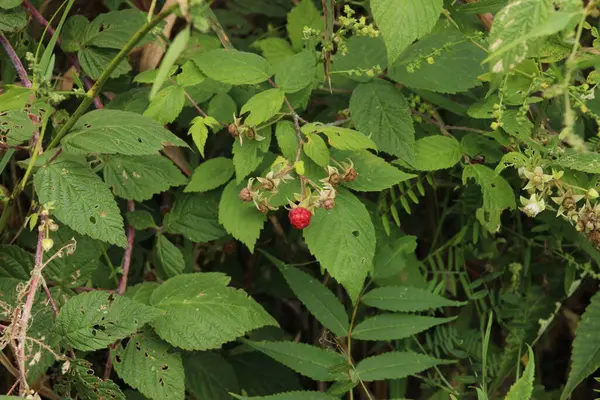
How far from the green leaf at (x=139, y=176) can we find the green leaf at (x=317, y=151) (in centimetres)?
31

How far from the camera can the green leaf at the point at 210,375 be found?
170 centimetres

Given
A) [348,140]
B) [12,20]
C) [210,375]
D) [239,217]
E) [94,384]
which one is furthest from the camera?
[210,375]

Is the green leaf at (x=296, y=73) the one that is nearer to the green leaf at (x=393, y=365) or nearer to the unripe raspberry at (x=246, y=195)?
the unripe raspberry at (x=246, y=195)

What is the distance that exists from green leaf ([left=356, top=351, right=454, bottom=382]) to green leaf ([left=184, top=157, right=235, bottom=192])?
0.49 metres

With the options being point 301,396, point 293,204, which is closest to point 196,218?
point 293,204

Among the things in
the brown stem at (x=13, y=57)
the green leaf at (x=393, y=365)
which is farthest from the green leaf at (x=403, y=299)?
the brown stem at (x=13, y=57)

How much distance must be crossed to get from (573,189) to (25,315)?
1037mm

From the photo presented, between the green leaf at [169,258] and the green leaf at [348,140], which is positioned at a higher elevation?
the green leaf at [348,140]

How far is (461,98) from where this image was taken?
1876 millimetres

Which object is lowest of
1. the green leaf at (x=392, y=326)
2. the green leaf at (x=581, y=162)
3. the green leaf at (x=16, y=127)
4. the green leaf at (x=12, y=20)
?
the green leaf at (x=392, y=326)

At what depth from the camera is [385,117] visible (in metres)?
1.56

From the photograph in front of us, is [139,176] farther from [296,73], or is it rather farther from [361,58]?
[361,58]

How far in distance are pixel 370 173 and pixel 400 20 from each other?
12.6 inches

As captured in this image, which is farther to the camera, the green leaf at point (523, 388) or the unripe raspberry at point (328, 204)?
the unripe raspberry at point (328, 204)
